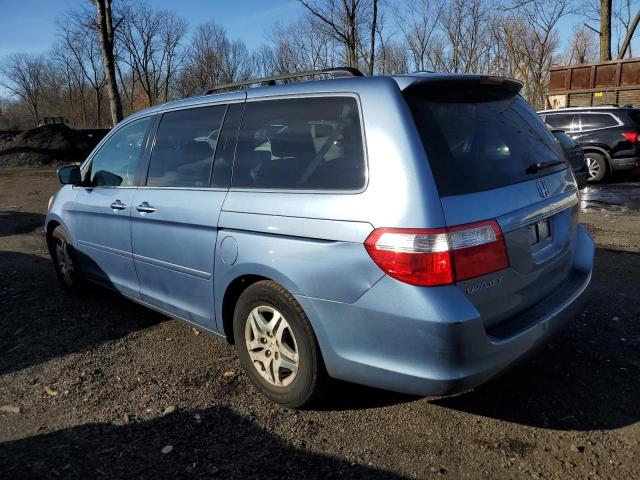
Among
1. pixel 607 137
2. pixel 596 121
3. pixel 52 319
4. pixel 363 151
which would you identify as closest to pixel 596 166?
pixel 607 137

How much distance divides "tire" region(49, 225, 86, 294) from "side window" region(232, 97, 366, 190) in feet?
8.61

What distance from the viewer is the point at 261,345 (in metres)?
3.10

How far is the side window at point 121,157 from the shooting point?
4152 millimetres

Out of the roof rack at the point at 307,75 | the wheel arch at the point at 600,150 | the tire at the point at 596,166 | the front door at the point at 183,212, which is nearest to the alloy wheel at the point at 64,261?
the front door at the point at 183,212

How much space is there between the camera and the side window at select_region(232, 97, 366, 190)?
2.66 metres

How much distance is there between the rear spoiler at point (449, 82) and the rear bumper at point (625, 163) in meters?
10.7

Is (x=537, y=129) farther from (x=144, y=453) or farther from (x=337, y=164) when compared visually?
(x=144, y=453)

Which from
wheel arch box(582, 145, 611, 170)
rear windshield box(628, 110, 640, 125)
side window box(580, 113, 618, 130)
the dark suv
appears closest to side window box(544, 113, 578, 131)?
the dark suv

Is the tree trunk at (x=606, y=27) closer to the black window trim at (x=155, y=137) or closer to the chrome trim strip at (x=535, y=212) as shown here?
the chrome trim strip at (x=535, y=212)

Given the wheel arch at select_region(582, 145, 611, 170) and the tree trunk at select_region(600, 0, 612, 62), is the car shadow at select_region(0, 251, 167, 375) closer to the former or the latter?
the wheel arch at select_region(582, 145, 611, 170)

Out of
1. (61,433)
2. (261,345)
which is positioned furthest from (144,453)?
(261,345)

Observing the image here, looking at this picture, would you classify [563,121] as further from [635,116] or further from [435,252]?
[435,252]

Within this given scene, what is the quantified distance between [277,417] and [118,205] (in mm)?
2205

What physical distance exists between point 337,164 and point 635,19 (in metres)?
27.8
